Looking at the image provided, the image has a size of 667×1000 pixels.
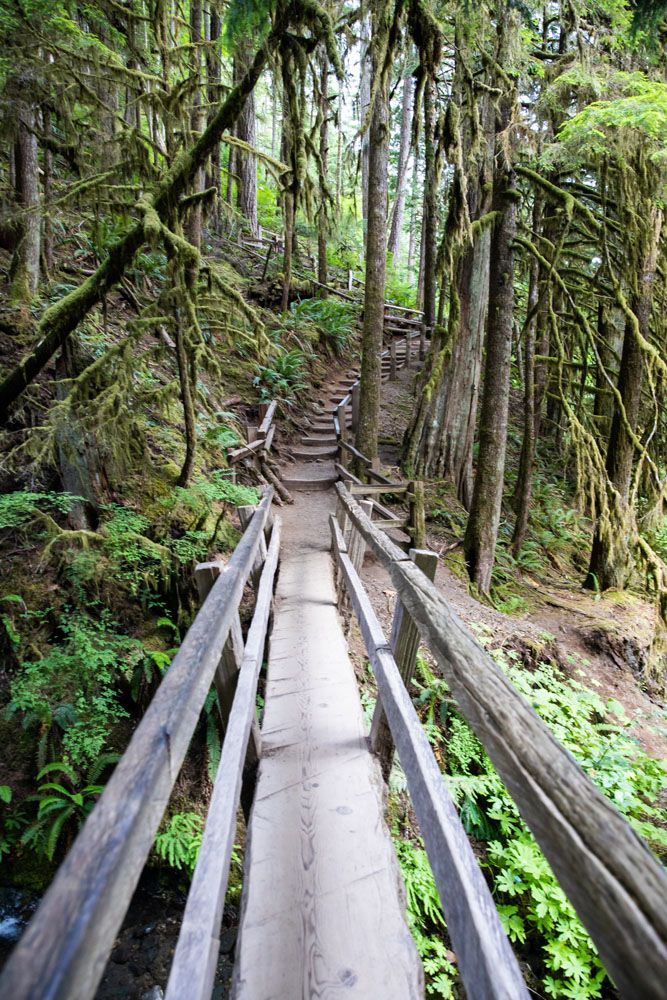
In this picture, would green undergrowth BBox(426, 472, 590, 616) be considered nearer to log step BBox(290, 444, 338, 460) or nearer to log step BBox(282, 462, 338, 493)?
log step BBox(282, 462, 338, 493)

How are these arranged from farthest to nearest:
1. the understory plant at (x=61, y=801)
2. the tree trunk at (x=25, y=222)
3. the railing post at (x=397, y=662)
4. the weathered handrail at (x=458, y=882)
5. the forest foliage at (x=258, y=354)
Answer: the tree trunk at (x=25, y=222)
the forest foliage at (x=258, y=354)
the understory plant at (x=61, y=801)
the railing post at (x=397, y=662)
the weathered handrail at (x=458, y=882)

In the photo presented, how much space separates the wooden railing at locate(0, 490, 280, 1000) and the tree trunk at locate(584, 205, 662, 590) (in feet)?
23.6

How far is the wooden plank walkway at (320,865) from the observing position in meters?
1.85

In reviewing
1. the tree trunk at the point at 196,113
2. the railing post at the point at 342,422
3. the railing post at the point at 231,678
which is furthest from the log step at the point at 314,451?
the railing post at the point at 231,678

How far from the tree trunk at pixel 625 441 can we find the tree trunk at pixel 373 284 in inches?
180

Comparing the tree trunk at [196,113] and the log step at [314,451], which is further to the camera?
the log step at [314,451]

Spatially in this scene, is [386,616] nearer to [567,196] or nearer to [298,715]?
[298,715]

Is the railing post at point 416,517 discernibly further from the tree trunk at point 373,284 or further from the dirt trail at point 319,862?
the dirt trail at point 319,862

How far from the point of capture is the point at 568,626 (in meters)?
8.27

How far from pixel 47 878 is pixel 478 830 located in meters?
3.55

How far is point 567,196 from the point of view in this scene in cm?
663

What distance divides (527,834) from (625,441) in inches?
283

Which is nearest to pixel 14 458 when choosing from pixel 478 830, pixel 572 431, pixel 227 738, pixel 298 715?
pixel 298 715

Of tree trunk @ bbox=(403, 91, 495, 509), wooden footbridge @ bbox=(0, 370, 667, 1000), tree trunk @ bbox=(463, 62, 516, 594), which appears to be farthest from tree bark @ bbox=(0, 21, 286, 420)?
tree trunk @ bbox=(403, 91, 495, 509)
